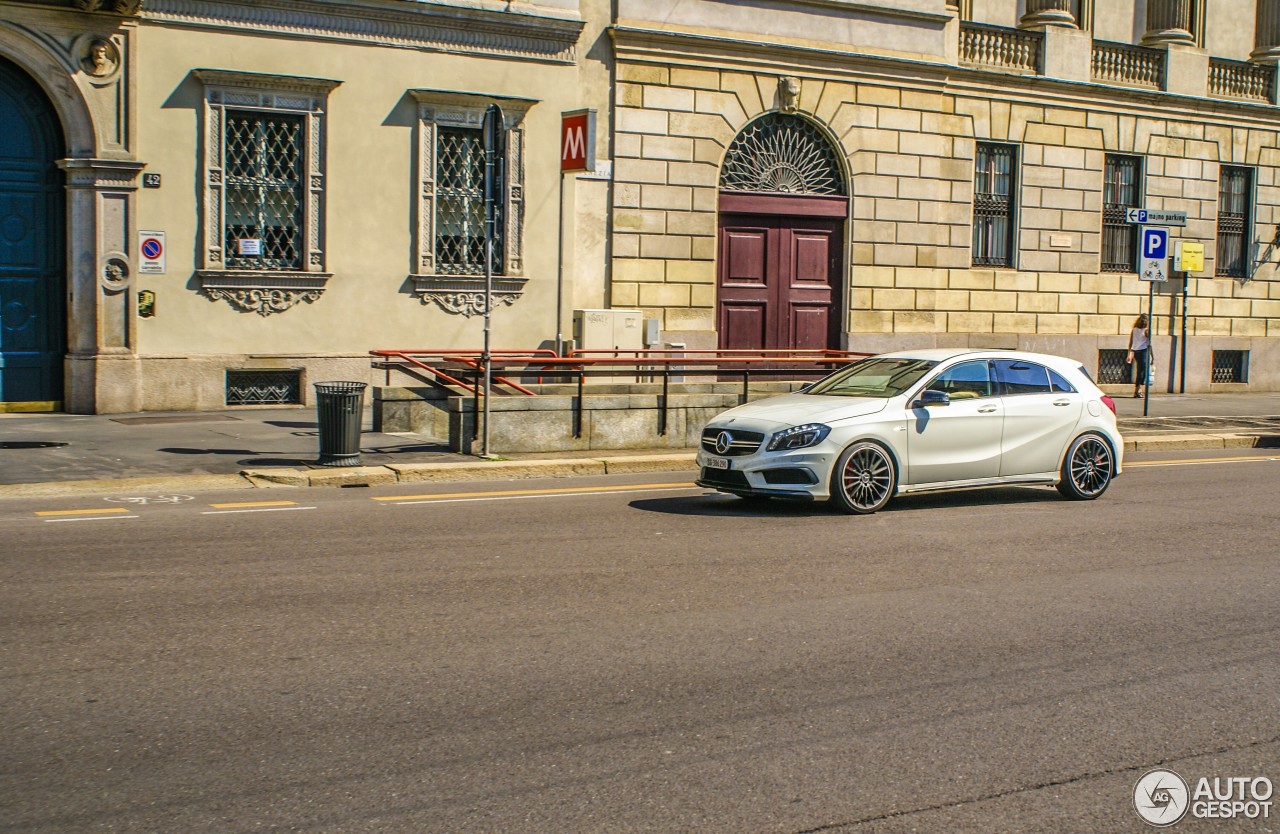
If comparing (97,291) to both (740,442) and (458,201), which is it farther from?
(740,442)

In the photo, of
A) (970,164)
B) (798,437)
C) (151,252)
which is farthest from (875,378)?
(970,164)

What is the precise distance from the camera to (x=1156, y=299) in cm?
2995

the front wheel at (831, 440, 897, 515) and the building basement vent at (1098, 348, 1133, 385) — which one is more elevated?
the building basement vent at (1098, 348, 1133, 385)

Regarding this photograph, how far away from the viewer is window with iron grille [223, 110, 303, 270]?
20.8 m

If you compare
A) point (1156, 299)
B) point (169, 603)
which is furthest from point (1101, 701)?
point (1156, 299)

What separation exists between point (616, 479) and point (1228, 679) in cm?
894

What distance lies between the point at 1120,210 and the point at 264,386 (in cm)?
1812

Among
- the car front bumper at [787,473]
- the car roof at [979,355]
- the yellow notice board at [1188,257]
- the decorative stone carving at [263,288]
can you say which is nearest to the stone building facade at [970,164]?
the yellow notice board at [1188,257]

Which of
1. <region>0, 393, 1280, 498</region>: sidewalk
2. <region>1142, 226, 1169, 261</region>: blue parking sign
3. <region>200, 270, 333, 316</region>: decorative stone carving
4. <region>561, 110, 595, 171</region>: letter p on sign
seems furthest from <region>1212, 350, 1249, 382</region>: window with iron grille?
<region>200, 270, 333, 316</region>: decorative stone carving

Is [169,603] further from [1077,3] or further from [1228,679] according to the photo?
[1077,3]

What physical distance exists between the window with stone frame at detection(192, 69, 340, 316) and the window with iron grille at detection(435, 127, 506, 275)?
1.94m

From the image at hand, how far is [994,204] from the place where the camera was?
2823 cm

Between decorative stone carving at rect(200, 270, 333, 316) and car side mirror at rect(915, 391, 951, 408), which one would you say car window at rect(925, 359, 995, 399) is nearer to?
car side mirror at rect(915, 391, 951, 408)

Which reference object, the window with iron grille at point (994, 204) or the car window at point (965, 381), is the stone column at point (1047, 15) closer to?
the window with iron grille at point (994, 204)
